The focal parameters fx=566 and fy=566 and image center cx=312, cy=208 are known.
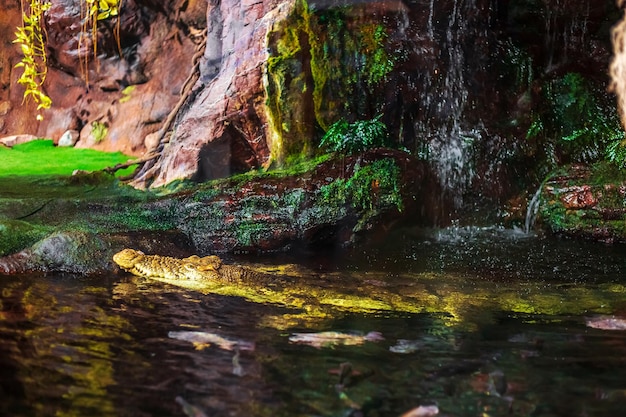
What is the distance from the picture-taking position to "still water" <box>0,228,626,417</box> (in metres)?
2.34

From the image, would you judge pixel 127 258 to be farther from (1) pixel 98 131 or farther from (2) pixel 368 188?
(1) pixel 98 131

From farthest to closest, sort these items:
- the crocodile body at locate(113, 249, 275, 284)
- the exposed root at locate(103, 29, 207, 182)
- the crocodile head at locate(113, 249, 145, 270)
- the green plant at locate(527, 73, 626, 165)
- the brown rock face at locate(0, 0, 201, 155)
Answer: the brown rock face at locate(0, 0, 201, 155)
the exposed root at locate(103, 29, 207, 182)
the green plant at locate(527, 73, 626, 165)
the crocodile head at locate(113, 249, 145, 270)
the crocodile body at locate(113, 249, 275, 284)

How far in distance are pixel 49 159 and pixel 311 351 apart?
10.8 metres

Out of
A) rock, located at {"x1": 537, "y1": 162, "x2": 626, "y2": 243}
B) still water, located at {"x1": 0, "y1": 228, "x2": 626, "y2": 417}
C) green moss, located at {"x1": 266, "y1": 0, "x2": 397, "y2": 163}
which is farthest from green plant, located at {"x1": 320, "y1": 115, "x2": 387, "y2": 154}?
still water, located at {"x1": 0, "y1": 228, "x2": 626, "y2": 417}

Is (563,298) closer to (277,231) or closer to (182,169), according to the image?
(277,231)

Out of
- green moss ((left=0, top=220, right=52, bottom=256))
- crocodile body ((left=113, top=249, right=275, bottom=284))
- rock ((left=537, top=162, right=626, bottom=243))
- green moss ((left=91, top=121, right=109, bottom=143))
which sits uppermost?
green moss ((left=91, top=121, right=109, bottom=143))

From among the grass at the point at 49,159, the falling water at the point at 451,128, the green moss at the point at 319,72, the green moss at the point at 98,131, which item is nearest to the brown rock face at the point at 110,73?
the green moss at the point at 98,131

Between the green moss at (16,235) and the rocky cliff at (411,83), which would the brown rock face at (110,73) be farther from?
the green moss at (16,235)

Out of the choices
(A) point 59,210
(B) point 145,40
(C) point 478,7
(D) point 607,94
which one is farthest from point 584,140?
(B) point 145,40

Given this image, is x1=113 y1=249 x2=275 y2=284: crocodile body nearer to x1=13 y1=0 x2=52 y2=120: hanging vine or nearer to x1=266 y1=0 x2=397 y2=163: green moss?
x1=13 y1=0 x2=52 y2=120: hanging vine

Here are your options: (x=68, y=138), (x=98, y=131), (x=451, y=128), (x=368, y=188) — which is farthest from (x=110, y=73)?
(x=368, y=188)

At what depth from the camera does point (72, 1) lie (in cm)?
1288

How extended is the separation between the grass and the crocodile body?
20.6 ft

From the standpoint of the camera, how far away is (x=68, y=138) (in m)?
13.6
